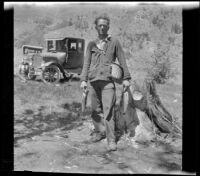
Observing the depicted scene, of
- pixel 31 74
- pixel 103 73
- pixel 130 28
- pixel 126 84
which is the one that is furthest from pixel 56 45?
pixel 126 84

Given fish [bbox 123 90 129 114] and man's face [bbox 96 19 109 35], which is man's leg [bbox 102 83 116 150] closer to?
fish [bbox 123 90 129 114]

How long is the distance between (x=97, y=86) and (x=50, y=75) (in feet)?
3.52

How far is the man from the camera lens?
555 centimetres

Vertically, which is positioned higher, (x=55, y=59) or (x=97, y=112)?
(x=55, y=59)

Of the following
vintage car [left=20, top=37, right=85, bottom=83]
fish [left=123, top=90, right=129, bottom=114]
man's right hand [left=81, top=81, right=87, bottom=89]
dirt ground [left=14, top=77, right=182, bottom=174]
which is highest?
vintage car [left=20, top=37, right=85, bottom=83]

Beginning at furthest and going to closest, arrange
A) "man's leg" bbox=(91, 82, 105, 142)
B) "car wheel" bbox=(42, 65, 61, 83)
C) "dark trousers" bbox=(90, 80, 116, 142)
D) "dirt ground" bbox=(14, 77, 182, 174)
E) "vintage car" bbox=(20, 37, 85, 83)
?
"car wheel" bbox=(42, 65, 61, 83), "vintage car" bbox=(20, 37, 85, 83), "man's leg" bbox=(91, 82, 105, 142), "dark trousers" bbox=(90, 80, 116, 142), "dirt ground" bbox=(14, 77, 182, 174)

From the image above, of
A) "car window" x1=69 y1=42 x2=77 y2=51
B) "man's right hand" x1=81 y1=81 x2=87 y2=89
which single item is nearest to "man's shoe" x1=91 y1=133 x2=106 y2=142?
"man's right hand" x1=81 y1=81 x2=87 y2=89

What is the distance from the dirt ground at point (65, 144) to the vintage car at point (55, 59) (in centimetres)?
21

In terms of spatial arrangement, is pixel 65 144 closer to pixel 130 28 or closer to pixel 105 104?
pixel 105 104

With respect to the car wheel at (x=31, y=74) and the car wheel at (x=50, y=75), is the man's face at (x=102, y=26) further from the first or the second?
the car wheel at (x=31, y=74)

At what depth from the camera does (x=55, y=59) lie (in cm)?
604

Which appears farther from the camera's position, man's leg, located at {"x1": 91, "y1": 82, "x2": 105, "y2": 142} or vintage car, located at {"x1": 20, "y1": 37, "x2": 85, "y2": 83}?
vintage car, located at {"x1": 20, "y1": 37, "x2": 85, "y2": 83}

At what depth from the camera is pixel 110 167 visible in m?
5.32

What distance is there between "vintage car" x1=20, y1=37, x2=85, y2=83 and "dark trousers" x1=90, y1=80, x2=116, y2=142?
0.57 meters
